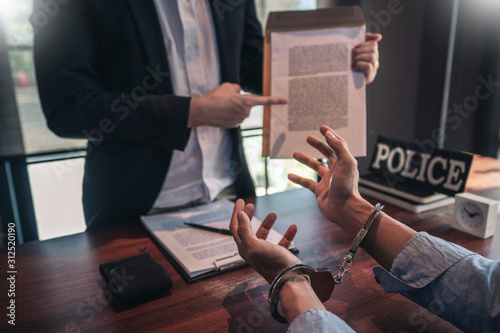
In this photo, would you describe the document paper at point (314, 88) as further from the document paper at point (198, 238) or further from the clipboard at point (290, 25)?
the document paper at point (198, 238)

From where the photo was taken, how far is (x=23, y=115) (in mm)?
2229

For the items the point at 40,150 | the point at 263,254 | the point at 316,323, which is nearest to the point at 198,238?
the point at 263,254

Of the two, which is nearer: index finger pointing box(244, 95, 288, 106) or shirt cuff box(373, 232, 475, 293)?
shirt cuff box(373, 232, 475, 293)

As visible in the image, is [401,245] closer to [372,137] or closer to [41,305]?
[41,305]

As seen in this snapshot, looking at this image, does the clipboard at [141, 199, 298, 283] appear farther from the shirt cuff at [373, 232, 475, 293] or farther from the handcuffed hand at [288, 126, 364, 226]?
the shirt cuff at [373, 232, 475, 293]

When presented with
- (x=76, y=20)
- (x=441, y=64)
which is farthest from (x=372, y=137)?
(x=76, y=20)

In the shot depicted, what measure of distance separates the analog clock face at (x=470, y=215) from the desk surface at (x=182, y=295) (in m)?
0.04

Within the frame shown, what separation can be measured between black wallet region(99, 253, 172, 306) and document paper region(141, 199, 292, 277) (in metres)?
0.07

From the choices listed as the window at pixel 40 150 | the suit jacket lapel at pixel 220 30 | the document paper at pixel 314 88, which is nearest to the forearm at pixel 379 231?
the document paper at pixel 314 88

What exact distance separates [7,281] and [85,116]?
1.69ft

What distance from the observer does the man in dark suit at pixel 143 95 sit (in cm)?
112

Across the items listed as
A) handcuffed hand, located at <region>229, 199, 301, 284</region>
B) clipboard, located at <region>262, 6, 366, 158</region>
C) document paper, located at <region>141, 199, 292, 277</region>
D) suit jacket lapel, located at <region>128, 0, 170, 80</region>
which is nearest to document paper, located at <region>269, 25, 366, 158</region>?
clipboard, located at <region>262, 6, 366, 158</region>

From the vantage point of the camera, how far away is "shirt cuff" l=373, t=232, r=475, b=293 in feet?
2.24

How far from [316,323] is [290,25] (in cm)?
88
